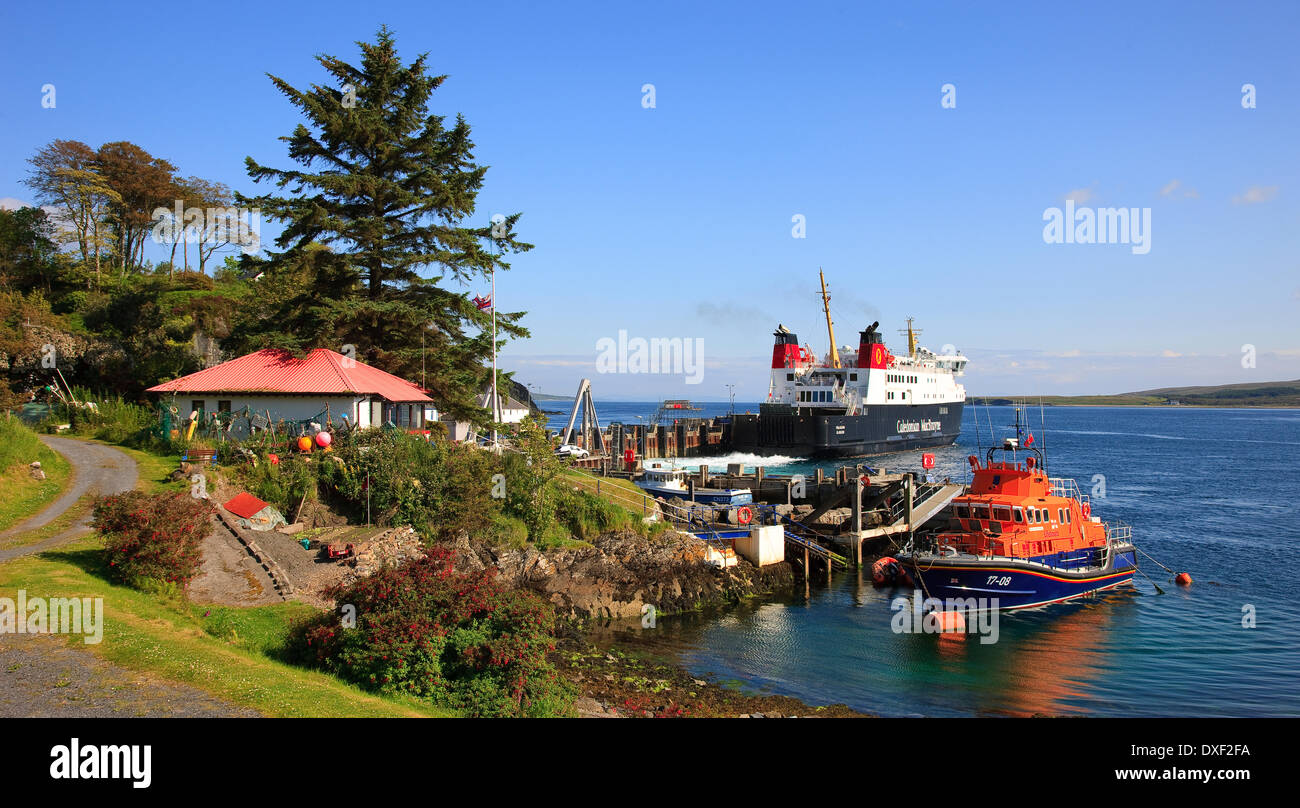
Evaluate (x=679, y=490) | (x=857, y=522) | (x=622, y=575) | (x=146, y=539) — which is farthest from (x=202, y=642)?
(x=679, y=490)

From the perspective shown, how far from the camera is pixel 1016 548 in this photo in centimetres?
2773

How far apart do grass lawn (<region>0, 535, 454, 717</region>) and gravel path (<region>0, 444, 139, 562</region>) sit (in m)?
0.79

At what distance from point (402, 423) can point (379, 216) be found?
9.03m

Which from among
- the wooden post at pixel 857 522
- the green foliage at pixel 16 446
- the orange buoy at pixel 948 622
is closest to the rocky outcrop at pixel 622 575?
the wooden post at pixel 857 522

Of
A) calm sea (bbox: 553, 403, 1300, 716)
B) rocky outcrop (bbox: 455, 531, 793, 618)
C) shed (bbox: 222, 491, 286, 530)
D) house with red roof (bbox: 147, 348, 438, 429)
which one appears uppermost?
house with red roof (bbox: 147, 348, 438, 429)

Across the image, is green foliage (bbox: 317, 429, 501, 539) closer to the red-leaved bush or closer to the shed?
the shed

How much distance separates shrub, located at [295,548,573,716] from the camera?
46.6 feet

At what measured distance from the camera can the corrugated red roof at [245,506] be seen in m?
22.8

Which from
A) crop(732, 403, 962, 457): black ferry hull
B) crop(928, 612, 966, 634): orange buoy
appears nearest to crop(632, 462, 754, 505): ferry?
crop(928, 612, 966, 634): orange buoy

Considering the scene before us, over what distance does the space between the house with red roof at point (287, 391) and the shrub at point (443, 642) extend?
1403 centimetres

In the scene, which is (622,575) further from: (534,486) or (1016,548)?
(1016,548)

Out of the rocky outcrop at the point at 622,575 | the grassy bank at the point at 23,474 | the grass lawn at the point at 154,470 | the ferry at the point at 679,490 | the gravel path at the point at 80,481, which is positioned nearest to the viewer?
the gravel path at the point at 80,481

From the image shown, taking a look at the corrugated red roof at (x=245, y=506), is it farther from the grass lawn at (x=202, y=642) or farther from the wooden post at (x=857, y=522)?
the wooden post at (x=857, y=522)
